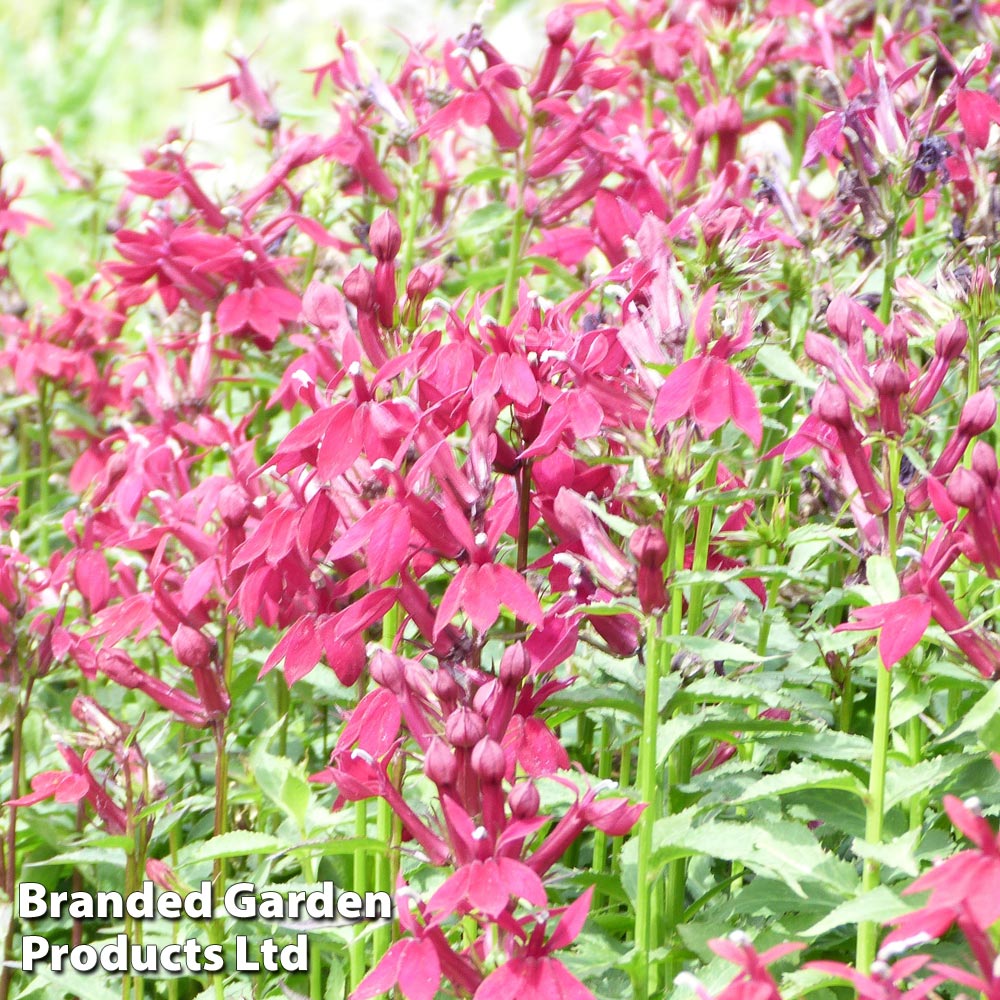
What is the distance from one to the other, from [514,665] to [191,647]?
0.42 meters

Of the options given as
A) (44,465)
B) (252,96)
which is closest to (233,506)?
(44,465)

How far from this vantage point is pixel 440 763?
1.04 metres

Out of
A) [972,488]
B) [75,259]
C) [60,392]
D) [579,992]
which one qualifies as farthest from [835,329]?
[75,259]

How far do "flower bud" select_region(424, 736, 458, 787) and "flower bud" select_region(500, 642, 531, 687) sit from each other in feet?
0.24

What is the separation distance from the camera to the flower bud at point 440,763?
1040mm

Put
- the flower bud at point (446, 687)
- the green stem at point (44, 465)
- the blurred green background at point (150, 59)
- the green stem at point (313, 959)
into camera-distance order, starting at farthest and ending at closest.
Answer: the blurred green background at point (150, 59) < the green stem at point (44, 465) < the green stem at point (313, 959) < the flower bud at point (446, 687)

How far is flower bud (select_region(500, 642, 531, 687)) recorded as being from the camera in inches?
42.7

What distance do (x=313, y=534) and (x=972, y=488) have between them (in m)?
0.52

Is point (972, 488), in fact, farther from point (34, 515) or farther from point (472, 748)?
point (34, 515)

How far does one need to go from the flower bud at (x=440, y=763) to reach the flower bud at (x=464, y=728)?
0.03ft

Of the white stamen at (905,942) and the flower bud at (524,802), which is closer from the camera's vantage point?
the white stamen at (905,942)

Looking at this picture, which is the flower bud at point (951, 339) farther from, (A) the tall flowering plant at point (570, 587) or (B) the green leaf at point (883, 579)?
(B) the green leaf at point (883, 579)

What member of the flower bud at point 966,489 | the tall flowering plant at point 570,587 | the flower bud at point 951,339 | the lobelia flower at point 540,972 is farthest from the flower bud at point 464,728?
the flower bud at point 951,339

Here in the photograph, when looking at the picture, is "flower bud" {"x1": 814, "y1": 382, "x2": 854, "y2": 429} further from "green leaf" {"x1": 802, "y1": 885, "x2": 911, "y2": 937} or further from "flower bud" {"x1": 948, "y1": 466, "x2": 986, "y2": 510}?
"green leaf" {"x1": 802, "y1": 885, "x2": 911, "y2": 937}
